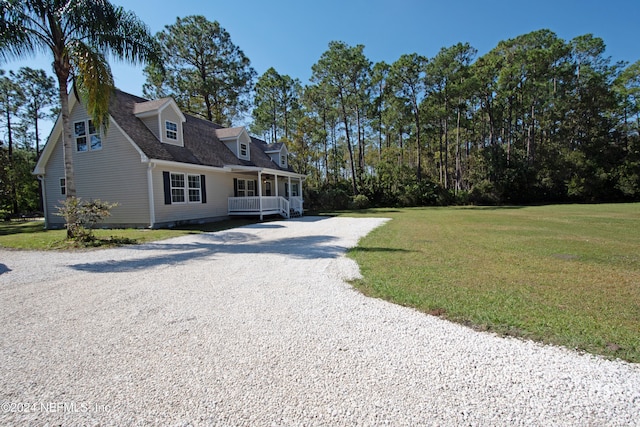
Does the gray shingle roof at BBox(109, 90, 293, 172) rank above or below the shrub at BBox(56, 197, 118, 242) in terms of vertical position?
above

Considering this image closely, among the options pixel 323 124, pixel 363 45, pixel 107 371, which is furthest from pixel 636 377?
pixel 323 124

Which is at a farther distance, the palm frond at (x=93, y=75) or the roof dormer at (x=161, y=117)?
the roof dormer at (x=161, y=117)

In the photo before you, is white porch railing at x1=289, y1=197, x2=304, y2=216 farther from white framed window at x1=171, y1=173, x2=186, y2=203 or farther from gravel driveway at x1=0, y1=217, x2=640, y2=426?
gravel driveway at x1=0, y1=217, x2=640, y2=426

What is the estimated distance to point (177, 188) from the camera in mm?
13828

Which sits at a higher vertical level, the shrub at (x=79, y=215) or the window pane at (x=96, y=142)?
the window pane at (x=96, y=142)

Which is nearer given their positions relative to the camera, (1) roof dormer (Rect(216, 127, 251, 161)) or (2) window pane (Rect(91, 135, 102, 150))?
(2) window pane (Rect(91, 135, 102, 150))

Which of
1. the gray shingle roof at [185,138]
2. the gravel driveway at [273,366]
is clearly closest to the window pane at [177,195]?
the gray shingle roof at [185,138]

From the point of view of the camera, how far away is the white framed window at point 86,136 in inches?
535

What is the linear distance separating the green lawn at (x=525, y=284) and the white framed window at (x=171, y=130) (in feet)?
37.5

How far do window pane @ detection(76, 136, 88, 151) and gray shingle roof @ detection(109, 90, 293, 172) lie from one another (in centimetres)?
212

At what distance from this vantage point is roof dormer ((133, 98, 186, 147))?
13.9m

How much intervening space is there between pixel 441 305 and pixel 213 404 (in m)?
2.88

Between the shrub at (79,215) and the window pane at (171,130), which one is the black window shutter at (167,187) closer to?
the window pane at (171,130)

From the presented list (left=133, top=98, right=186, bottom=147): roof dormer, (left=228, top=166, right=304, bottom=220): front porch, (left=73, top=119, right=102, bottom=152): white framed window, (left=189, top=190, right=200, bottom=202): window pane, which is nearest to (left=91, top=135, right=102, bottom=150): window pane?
(left=73, top=119, right=102, bottom=152): white framed window
